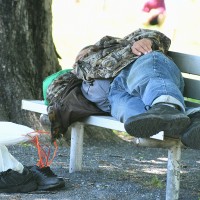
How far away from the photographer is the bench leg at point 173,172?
484cm

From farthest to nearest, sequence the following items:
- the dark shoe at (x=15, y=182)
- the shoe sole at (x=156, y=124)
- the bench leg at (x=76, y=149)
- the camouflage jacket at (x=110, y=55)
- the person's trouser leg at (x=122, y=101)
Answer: the bench leg at (x=76, y=149)
the camouflage jacket at (x=110, y=55)
the dark shoe at (x=15, y=182)
the person's trouser leg at (x=122, y=101)
the shoe sole at (x=156, y=124)

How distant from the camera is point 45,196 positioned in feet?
16.4

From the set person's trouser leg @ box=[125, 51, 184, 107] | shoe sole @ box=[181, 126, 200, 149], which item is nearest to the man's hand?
person's trouser leg @ box=[125, 51, 184, 107]

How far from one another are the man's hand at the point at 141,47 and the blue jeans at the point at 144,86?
10 cm

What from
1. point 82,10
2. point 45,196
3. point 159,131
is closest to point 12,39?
point 45,196

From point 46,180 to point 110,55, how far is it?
3.57 feet

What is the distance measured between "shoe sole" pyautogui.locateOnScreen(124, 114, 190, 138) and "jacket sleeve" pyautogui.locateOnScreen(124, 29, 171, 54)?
3.76ft

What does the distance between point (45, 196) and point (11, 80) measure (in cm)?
217

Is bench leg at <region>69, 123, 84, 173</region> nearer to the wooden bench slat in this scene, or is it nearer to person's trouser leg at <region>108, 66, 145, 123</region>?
person's trouser leg at <region>108, 66, 145, 123</region>

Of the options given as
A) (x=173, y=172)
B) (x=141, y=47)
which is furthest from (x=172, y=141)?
(x=141, y=47)

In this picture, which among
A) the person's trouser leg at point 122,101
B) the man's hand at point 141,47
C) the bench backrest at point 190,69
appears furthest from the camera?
the bench backrest at point 190,69

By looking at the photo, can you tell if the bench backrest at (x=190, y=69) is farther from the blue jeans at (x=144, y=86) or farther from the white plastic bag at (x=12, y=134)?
the white plastic bag at (x=12, y=134)

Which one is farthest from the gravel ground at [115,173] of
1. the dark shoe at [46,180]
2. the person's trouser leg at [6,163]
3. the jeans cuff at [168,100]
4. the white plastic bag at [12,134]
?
the jeans cuff at [168,100]

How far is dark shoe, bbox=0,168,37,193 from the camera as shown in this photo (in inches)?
197
